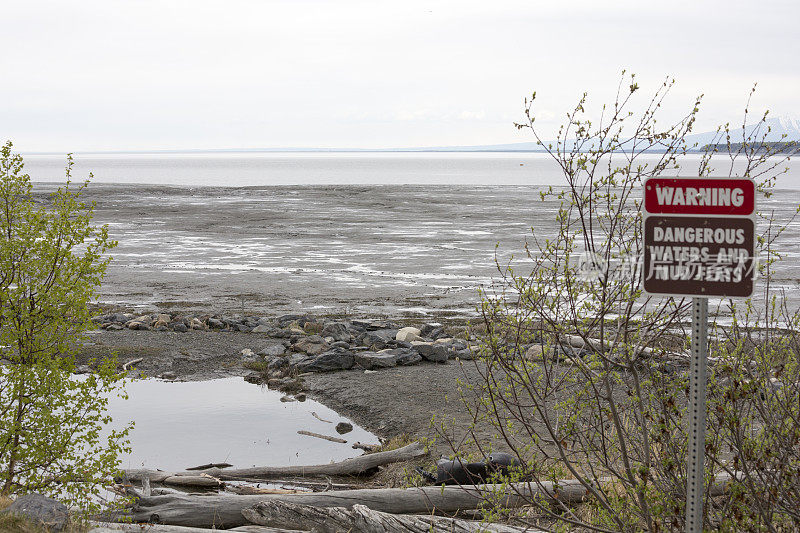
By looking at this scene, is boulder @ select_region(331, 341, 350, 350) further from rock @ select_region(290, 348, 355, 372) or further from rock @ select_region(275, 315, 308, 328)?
rock @ select_region(275, 315, 308, 328)

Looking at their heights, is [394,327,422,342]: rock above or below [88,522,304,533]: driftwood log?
below

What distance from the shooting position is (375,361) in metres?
13.9

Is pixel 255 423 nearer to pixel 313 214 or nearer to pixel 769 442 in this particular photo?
pixel 769 442

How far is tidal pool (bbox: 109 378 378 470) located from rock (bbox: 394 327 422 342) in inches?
132

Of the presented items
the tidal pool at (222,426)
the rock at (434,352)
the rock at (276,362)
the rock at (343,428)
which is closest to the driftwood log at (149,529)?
the tidal pool at (222,426)

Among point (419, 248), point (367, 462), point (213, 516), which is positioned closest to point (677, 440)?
point (213, 516)

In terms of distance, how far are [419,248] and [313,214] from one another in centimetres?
2041

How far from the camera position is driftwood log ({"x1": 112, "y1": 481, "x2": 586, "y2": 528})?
640cm

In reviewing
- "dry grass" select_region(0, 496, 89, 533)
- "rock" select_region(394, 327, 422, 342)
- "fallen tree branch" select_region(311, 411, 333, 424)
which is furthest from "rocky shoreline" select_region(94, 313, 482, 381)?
"dry grass" select_region(0, 496, 89, 533)

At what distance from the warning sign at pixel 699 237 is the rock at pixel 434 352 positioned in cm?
1107

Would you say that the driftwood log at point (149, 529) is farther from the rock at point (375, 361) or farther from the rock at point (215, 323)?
the rock at point (215, 323)

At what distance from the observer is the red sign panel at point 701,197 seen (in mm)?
3113

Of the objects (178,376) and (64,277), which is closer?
(64,277)

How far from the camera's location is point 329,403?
12.3 meters
